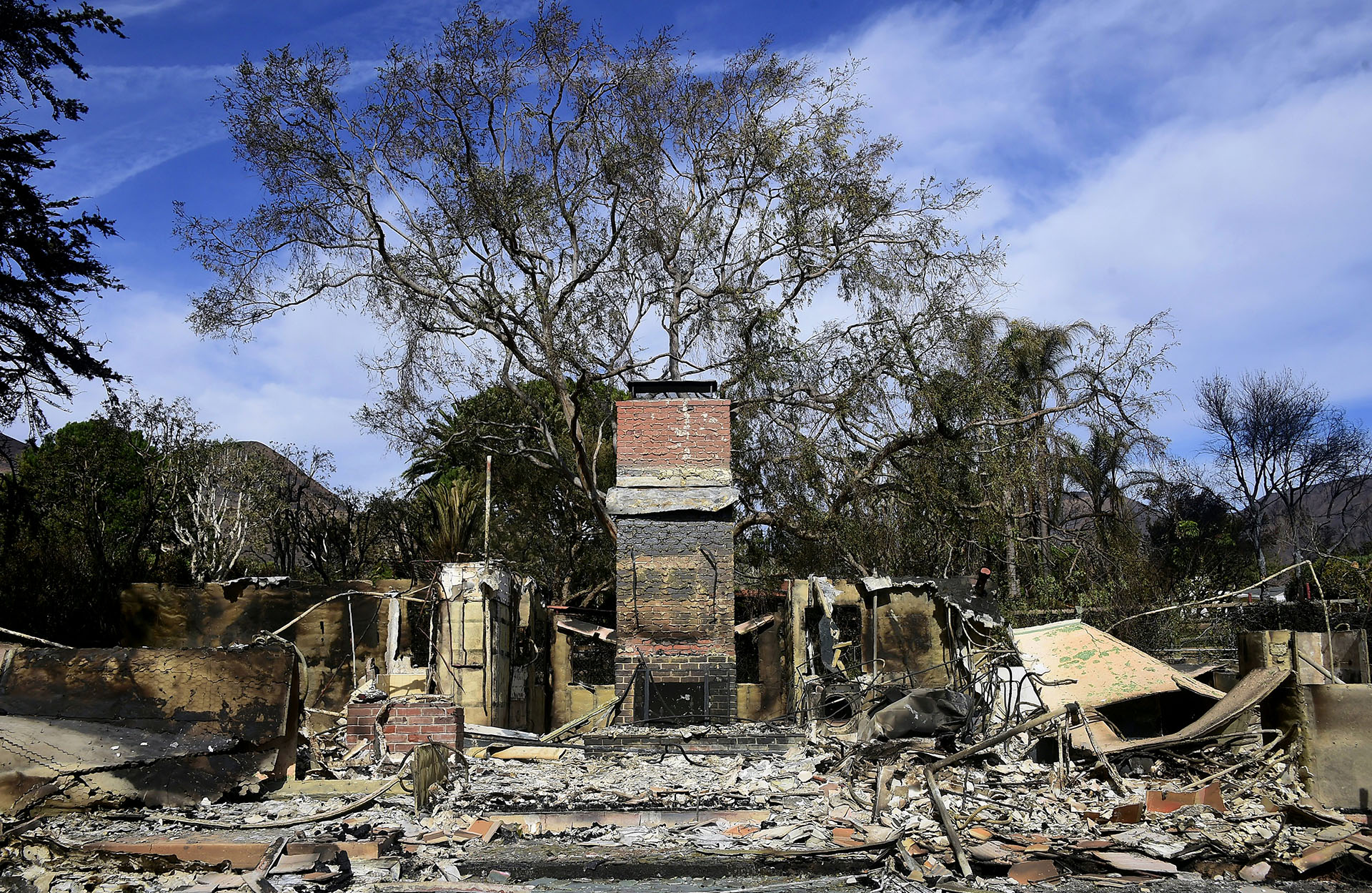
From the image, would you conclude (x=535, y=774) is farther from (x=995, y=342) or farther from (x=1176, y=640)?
(x=1176, y=640)

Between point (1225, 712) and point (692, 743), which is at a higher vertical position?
point (1225, 712)

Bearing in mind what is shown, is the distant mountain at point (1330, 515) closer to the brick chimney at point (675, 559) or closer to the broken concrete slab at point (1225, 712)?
the brick chimney at point (675, 559)

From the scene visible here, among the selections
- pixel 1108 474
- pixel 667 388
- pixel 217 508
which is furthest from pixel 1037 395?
pixel 217 508

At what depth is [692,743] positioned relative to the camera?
1006cm

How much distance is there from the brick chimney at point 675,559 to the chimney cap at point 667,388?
7.8 inches

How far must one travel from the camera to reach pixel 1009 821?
6.56m

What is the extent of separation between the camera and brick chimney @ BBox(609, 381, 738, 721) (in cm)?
1166

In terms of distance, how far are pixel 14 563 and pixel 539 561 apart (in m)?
11.1

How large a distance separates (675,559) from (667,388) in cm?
232

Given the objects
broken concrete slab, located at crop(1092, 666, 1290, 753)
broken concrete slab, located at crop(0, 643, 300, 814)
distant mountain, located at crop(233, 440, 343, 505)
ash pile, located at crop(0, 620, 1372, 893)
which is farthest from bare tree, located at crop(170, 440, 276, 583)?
broken concrete slab, located at crop(1092, 666, 1290, 753)

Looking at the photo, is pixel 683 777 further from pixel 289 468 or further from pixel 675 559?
pixel 289 468

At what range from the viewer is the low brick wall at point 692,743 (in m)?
9.68

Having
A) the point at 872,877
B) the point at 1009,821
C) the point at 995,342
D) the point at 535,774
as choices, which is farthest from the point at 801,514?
the point at 872,877

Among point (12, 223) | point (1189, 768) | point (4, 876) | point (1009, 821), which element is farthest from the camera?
point (12, 223)
